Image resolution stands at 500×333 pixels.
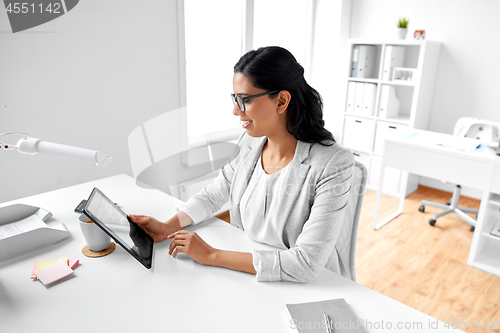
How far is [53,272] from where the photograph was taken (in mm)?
1034

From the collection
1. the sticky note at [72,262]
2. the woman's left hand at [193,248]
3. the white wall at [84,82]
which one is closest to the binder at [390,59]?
the white wall at [84,82]

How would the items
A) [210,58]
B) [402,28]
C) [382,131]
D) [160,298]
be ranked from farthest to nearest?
[382,131], [402,28], [210,58], [160,298]

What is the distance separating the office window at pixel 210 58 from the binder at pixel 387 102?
1.50 metres

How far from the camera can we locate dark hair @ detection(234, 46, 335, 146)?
45.9 inches

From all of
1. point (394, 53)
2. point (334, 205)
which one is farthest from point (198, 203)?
point (394, 53)

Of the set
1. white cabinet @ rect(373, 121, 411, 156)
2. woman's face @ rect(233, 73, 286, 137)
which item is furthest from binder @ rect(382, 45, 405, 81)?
woman's face @ rect(233, 73, 286, 137)

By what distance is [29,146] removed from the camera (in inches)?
38.5

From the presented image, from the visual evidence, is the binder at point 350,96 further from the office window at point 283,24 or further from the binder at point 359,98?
the office window at point 283,24

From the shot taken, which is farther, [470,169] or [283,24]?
[283,24]

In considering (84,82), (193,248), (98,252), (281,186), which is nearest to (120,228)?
(98,252)

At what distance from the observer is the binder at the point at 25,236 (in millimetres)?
1109

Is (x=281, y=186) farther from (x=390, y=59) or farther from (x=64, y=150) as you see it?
(x=390, y=59)

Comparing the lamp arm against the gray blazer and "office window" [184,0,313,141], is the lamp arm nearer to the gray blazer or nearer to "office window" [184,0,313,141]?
the gray blazer

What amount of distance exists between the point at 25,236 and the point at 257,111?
863mm
